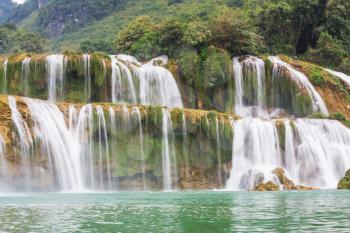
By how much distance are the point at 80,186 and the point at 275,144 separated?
11.1 metres

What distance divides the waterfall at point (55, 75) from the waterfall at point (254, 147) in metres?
10.9

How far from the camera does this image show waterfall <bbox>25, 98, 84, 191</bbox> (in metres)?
29.6

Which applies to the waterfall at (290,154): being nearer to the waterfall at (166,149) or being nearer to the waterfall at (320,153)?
the waterfall at (320,153)

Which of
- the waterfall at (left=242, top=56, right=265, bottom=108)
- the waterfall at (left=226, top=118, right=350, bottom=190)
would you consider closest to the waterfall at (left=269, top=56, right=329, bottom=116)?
the waterfall at (left=242, top=56, right=265, bottom=108)

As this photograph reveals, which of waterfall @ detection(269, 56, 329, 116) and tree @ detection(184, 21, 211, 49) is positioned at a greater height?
tree @ detection(184, 21, 211, 49)

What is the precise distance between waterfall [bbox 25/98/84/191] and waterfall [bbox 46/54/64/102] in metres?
6.39

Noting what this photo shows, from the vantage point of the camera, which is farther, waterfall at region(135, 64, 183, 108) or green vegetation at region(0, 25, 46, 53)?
green vegetation at region(0, 25, 46, 53)

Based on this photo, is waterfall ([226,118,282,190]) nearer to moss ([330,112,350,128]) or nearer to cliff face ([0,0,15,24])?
moss ([330,112,350,128])

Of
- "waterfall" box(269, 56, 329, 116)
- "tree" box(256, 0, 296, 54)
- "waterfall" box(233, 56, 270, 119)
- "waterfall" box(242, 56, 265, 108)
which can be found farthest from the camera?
"tree" box(256, 0, 296, 54)

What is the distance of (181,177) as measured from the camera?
32.2 metres

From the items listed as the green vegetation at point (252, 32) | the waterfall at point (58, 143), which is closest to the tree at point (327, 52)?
the green vegetation at point (252, 32)

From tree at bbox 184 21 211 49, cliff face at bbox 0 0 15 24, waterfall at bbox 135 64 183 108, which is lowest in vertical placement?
waterfall at bbox 135 64 183 108

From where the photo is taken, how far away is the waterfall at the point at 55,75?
3719 centimetres

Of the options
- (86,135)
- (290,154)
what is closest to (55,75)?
(86,135)
